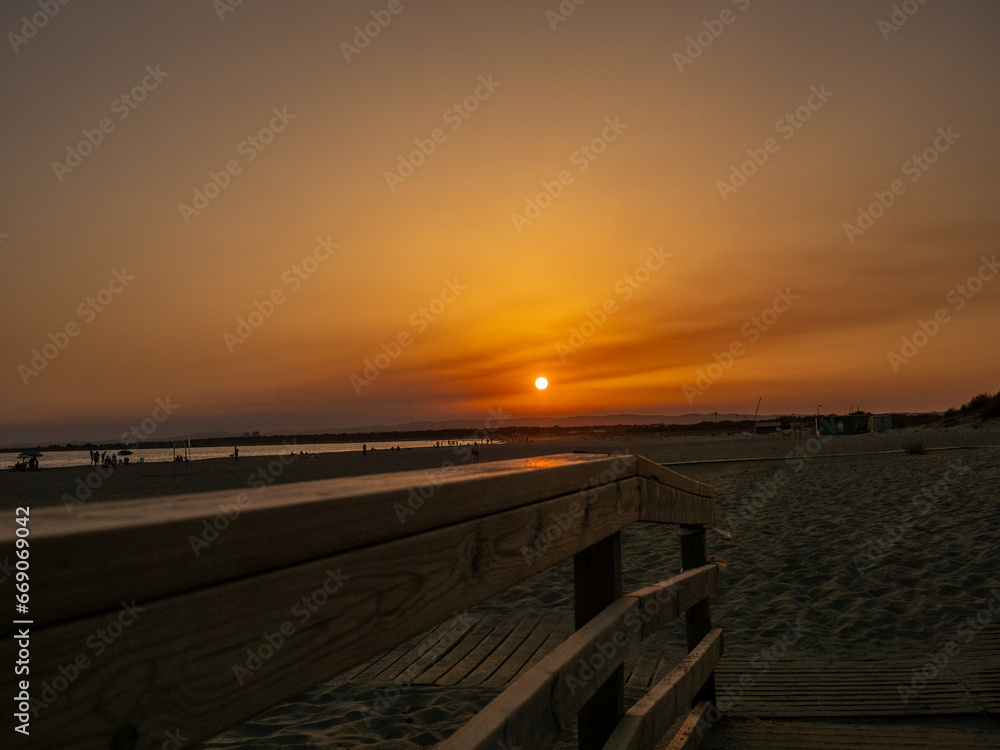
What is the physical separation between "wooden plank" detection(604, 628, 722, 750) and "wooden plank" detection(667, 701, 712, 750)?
0.22m

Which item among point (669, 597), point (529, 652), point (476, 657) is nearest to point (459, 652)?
point (476, 657)

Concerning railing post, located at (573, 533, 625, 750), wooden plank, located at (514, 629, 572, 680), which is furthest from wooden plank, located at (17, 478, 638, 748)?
wooden plank, located at (514, 629, 572, 680)

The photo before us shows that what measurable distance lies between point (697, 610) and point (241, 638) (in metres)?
3.74

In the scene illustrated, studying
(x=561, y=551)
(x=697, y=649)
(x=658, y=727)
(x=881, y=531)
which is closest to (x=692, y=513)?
(x=697, y=649)

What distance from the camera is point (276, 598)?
95 centimetres

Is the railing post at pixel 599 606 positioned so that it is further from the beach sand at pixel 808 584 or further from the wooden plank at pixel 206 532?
the beach sand at pixel 808 584

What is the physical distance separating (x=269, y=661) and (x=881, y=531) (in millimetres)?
10375

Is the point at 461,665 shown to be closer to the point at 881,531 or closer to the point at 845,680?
the point at 845,680

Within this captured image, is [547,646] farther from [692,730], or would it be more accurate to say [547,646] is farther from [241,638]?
[241,638]

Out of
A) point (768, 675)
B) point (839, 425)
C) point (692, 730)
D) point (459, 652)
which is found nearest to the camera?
point (692, 730)

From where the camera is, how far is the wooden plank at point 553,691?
1.40 meters

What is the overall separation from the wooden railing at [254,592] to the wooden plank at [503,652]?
3700 millimetres

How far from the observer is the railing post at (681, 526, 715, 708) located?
4.11m

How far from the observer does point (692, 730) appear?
3.58 meters
